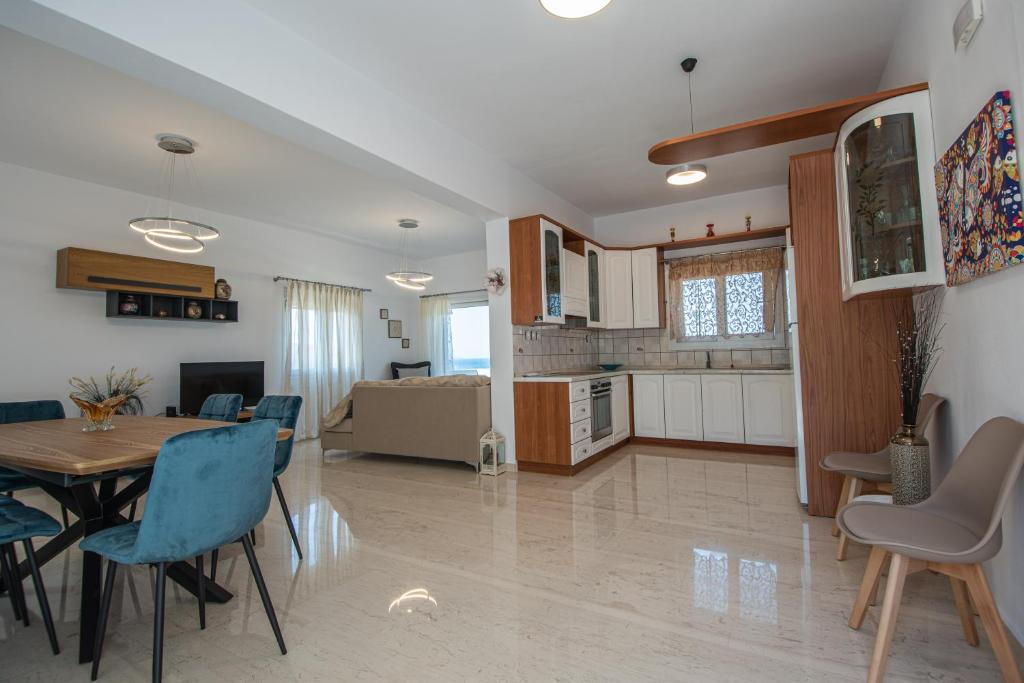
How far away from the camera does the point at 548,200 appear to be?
5.25 m

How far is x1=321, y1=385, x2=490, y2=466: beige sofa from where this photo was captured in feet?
14.7

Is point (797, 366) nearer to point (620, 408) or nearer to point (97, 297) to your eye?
point (620, 408)

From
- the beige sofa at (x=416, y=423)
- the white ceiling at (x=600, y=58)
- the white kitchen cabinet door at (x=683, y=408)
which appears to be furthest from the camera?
the white kitchen cabinet door at (x=683, y=408)

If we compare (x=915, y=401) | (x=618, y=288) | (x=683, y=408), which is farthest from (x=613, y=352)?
(x=915, y=401)

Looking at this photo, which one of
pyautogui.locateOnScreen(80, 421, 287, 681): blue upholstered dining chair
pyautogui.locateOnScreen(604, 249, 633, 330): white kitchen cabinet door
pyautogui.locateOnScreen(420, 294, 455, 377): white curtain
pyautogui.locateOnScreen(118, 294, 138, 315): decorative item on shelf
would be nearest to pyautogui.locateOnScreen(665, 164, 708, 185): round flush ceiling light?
pyautogui.locateOnScreen(604, 249, 633, 330): white kitchen cabinet door

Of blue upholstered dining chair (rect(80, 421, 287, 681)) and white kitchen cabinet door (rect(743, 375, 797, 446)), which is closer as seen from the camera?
blue upholstered dining chair (rect(80, 421, 287, 681))

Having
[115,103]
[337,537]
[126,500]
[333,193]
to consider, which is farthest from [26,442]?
[333,193]

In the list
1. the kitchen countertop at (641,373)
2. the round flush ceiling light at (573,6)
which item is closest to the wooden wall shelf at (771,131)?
the round flush ceiling light at (573,6)

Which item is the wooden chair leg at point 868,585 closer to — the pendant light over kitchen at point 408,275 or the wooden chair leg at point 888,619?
the wooden chair leg at point 888,619

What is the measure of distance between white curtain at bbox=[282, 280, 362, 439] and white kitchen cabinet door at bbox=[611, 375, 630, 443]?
13.1 feet

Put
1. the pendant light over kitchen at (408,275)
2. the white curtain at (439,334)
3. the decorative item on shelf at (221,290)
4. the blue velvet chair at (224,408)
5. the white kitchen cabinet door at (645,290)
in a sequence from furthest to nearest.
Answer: the white curtain at (439,334), the pendant light over kitchen at (408,275), the white kitchen cabinet door at (645,290), the decorative item on shelf at (221,290), the blue velvet chair at (224,408)

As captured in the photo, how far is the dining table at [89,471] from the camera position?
1687 mm

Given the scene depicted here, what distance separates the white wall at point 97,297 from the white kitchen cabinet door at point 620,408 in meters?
4.33

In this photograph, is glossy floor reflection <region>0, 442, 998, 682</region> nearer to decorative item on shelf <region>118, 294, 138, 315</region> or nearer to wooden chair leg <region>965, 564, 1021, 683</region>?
wooden chair leg <region>965, 564, 1021, 683</region>
